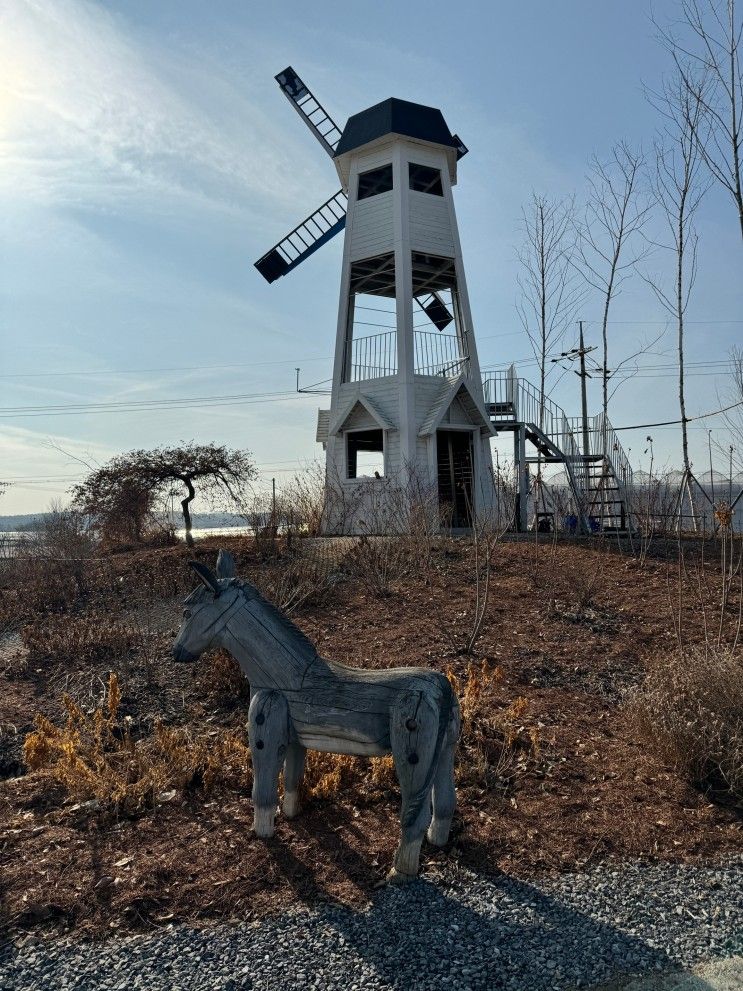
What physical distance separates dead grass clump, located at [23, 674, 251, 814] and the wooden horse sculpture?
967 mm

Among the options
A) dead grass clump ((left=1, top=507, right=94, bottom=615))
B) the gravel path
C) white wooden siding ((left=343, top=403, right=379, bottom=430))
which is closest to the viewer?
the gravel path

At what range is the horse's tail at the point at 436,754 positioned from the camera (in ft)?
11.4

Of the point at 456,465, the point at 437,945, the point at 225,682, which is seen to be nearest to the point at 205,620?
the point at 437,945

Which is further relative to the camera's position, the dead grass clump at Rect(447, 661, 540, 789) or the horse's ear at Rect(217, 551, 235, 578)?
the dead grass clump at Rect(447, 661, 540, 789)

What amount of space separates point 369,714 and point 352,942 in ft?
3.35

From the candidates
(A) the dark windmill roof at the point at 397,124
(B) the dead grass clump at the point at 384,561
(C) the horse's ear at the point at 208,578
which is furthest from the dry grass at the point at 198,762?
(A) the dark windmill roof at the point at 397,124

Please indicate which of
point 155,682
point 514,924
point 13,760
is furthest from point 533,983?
point 155,682

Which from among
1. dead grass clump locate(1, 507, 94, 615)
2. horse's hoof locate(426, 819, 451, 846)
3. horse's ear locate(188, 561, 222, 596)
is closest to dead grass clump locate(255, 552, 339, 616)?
dead grass clump locate(1, 507, 94, 615)

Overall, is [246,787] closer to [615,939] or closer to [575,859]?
[575,859]

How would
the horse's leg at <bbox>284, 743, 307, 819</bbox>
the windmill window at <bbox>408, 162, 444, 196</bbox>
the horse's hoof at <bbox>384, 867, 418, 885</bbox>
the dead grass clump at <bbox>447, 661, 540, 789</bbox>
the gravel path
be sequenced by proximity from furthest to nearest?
1. the windmill window at <bbox>408, 162, 444, 196</bbox>
2. the dead grass clump at <bbox>447, 661, 540, 789</bbox>
3. the horse's leg at <bbox>284, 743, 307, 819</bbox>
4. the horse's hoof at <bbox>384, 867, 418, 885</bbox>
5. the gravel path

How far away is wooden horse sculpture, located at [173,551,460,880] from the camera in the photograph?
3490mm

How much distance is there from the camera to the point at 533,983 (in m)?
2.88

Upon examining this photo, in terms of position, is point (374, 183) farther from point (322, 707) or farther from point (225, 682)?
point (322, 707)

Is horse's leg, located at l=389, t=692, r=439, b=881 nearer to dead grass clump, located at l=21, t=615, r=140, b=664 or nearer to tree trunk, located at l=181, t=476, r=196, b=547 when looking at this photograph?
dead grass clump, located at l=21, t=615, r=140, b=664
